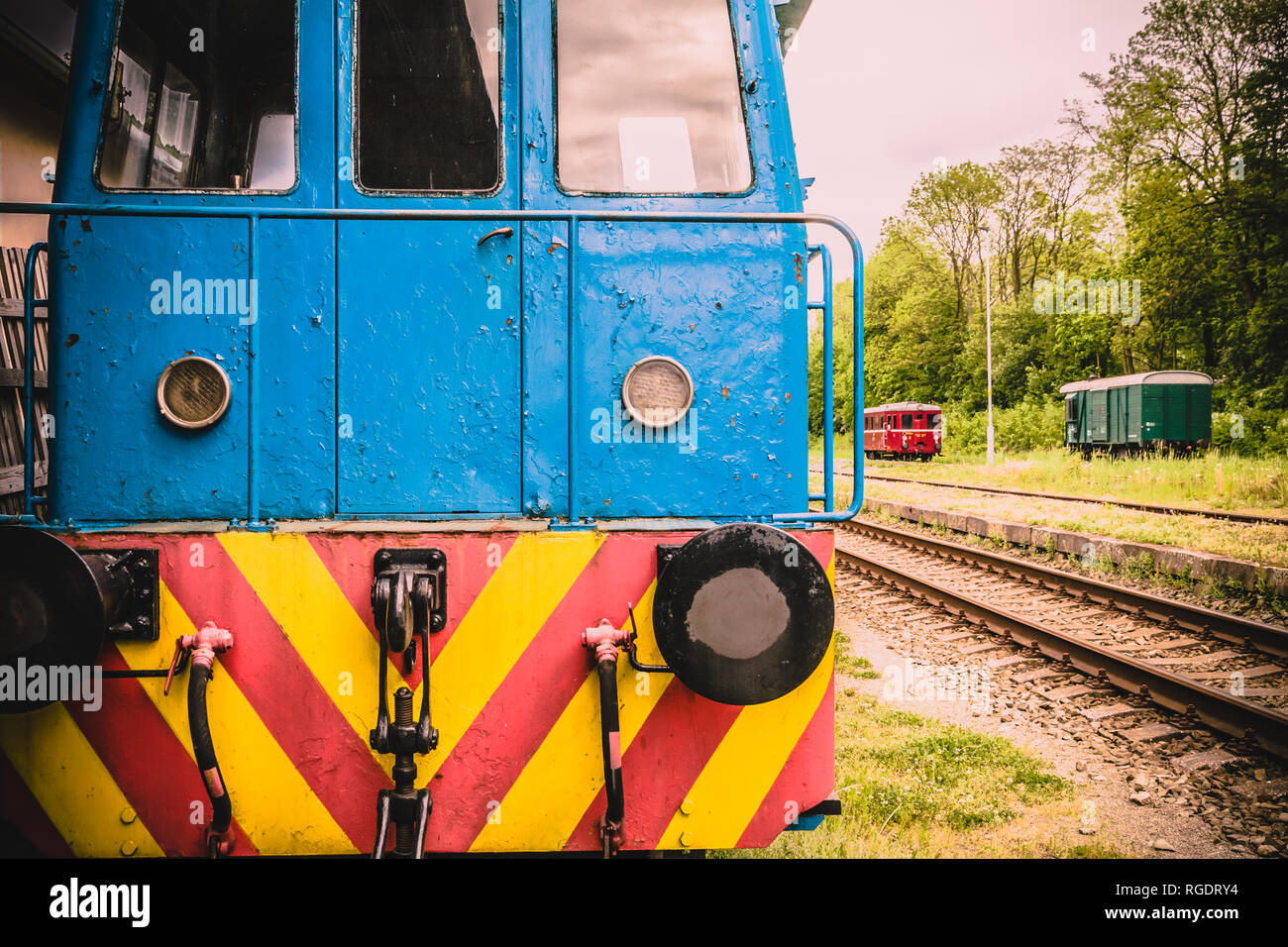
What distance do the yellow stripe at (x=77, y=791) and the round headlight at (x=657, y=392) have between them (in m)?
1.71

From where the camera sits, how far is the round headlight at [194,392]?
2242 millimetres

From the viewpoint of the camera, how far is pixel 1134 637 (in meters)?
6.22

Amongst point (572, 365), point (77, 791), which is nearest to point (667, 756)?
point (572, 365)

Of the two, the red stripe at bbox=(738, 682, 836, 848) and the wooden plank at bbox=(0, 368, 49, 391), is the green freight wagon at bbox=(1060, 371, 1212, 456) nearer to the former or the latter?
the red stripe at bbox=(738, 682, 836, 848)

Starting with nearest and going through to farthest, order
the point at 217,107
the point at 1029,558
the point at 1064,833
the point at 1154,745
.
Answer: the point at 217,107
the point at 1064,833
the point at 1154,745
the point at 1029,558

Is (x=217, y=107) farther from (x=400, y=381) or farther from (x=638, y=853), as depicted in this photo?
(x=638, y=853)

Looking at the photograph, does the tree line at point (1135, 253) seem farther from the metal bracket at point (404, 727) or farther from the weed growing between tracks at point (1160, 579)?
the metal bracket at point (404, 727)

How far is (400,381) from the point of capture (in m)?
2.29

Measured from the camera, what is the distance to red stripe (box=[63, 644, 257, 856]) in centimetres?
207

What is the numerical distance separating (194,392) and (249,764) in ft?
3.43

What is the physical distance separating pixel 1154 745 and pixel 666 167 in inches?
168

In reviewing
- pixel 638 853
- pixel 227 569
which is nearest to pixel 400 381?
pixel 227 569

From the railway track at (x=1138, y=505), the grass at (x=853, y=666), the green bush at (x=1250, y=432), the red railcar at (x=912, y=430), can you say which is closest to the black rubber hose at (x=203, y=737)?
the railway track at (x=1138, y=505)

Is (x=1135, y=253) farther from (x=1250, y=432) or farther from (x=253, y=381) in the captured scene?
(x=253, y=381)
